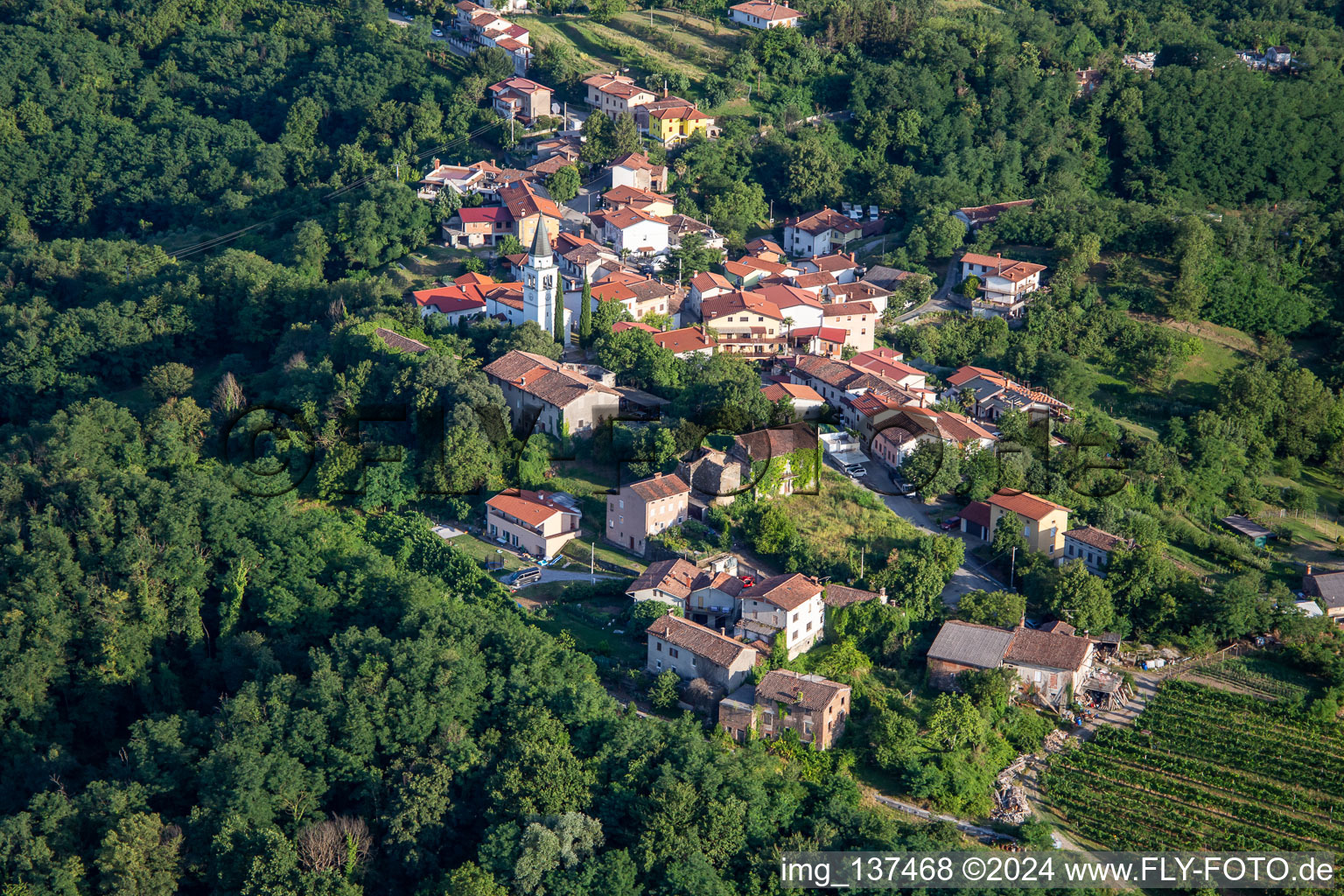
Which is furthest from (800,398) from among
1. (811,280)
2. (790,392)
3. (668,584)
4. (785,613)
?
(785,613)

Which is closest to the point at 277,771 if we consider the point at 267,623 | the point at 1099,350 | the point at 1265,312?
→ the point at 267,623

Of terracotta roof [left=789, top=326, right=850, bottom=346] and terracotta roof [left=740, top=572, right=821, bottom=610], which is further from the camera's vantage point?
terracotta roof [left=789, top=326, right=850, bottom=346]

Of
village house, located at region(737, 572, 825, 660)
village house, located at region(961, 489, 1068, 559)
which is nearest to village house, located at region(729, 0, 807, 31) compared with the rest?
village house, located at region(961, 489, 1068, 559)

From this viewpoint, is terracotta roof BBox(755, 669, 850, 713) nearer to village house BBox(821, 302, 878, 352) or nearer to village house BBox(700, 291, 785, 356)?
village house BBox(700, 291, 785, 356)

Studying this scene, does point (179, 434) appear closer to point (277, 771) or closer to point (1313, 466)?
point (277, 771)

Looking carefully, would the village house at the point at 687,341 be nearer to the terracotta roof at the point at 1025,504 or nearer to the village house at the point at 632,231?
the village house at the point at 632,231
